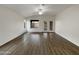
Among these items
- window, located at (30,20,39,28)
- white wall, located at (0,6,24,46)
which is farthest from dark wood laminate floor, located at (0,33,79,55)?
window, located at (30,20,39,28)

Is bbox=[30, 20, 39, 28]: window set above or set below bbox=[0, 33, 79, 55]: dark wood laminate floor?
above

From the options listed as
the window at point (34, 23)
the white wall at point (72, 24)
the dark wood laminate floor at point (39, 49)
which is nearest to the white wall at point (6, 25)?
the dark wood laminate floor at point (39, 49)

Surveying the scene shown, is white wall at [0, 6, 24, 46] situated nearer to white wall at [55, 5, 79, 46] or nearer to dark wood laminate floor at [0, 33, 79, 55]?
dark wood laminate floor at [0, 33, 79, 55]

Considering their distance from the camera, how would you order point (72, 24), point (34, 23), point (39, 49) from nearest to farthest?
1. point (39, 49)
2. point (72, 24)
3. point (34, 23)

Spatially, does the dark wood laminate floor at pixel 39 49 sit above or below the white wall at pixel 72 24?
below

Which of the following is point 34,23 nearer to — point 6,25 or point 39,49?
point 6,25

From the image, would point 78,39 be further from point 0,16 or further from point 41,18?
point 41,18

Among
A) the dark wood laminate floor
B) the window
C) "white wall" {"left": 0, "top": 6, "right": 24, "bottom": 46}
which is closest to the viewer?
the dark wood laminate floor

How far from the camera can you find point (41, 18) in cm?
1237

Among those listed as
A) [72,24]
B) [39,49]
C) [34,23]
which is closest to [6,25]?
[39,49]

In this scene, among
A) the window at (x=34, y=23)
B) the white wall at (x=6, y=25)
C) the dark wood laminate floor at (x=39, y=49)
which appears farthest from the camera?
the window at (x=34, y=23)

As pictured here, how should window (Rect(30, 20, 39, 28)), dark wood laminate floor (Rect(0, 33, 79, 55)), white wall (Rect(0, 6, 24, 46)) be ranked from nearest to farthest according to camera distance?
dark wood laminate floor (Rect(0, 33, 79, 55)) < white wall (Rect(0, 6, 24, 46)) < window (Rect(30, 20, 39, 28))

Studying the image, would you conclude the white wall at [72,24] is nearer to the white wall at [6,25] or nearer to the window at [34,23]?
the white wall at [6,25]
